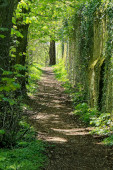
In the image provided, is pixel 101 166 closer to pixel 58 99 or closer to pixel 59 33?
pixel 58 99

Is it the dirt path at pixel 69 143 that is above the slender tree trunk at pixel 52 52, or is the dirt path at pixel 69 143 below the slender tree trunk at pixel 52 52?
below

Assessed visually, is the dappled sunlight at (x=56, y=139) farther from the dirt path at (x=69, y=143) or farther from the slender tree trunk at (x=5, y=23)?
the slender tree trunk at (x=5, y=23)

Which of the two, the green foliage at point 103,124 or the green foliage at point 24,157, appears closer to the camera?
the green foliage at point 24,157

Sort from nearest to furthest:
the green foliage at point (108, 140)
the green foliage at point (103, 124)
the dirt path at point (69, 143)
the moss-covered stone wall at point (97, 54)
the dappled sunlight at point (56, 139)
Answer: the dirt path at point (69, 143) → the green foliage at point (108, 140) → the dappled sunlight at point (56, 139) → the green foliage at point (103, 124) → the moss-covered stone wall at point (97, 54)

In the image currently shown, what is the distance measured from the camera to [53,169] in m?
4.49

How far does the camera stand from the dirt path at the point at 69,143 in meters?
4.87

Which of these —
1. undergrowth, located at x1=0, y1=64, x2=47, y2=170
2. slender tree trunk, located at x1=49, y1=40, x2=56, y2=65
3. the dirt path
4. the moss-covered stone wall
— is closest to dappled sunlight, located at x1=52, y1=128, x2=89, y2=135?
the dirt path

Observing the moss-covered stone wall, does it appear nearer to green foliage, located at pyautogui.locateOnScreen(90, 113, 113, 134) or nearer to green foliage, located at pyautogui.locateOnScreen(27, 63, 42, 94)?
green foliage, located at pyautogui.locateOnScreen(90, 113, 113, 134)

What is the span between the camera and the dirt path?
16.0ft

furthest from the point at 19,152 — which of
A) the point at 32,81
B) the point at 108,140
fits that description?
the point at 32,81

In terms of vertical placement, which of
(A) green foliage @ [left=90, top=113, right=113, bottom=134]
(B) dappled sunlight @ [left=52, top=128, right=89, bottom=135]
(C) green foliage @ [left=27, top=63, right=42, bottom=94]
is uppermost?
(C) green foliage @ [left=27, top=63, right=42, bottom=94]

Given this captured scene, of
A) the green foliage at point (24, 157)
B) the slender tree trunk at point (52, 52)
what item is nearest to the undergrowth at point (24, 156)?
the green foliage at point (24, 157)

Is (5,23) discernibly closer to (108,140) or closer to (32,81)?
(108,140)

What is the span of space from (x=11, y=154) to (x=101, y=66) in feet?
15.0
